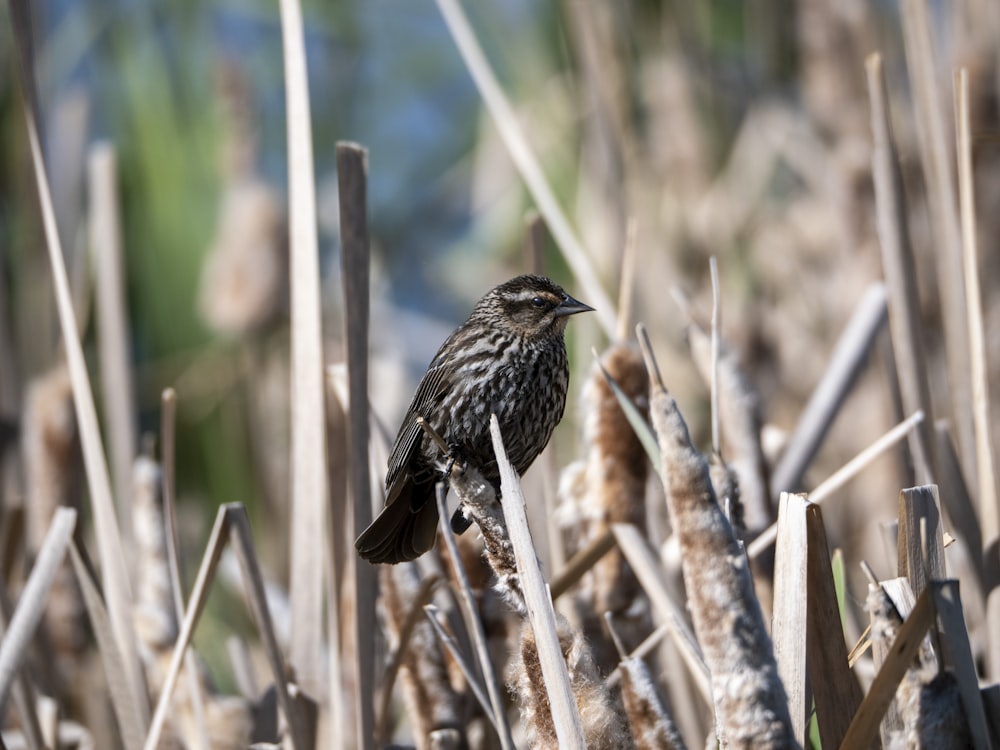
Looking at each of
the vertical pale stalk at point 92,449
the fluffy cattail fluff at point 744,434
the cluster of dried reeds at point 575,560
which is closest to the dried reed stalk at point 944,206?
the cluster of dried reeds at point 575,560

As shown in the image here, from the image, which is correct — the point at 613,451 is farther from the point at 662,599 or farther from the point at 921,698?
the point at 921,698

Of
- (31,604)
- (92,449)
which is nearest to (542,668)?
(31,604)

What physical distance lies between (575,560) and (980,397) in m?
0.66

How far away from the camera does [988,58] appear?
2656mm

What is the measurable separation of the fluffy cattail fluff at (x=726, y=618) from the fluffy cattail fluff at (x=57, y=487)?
1.47 m

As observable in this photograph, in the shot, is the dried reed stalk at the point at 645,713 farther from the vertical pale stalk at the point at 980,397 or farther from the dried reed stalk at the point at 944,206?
the dried reed stalk at the point at 944,206

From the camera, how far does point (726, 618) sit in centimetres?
97

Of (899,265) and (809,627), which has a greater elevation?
(899,265)

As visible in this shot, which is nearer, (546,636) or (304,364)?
(546,636)

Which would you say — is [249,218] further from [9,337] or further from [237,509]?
[237,509]

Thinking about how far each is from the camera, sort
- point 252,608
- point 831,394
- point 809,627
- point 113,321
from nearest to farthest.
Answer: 1. point 809,627
2. point 252,608
3. point 831,394
4. point 113,321

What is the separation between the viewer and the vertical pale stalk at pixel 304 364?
5.27 feet

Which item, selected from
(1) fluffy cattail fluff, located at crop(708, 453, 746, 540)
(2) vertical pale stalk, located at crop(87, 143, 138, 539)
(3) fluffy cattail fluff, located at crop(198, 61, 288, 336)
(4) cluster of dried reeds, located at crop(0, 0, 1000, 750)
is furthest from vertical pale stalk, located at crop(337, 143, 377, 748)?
(3) fluffy cattail fluff, located at crop(198, 61, 288, 336)

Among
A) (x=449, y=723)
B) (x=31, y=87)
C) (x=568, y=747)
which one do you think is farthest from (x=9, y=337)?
(x=568, y=747)
